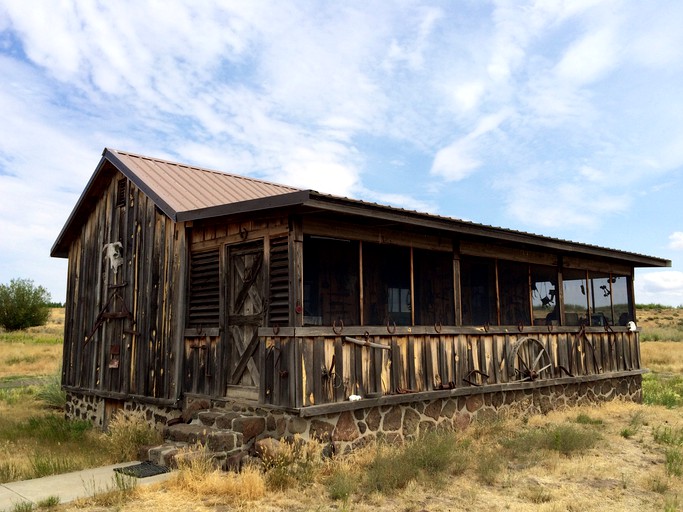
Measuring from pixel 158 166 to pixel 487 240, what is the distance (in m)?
6.93

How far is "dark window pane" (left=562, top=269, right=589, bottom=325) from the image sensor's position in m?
13.7

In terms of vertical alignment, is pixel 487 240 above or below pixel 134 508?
above

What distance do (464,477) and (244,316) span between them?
395cm

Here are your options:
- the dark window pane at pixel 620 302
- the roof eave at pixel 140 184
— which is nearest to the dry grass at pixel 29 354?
the roof eave at pixel 140 184

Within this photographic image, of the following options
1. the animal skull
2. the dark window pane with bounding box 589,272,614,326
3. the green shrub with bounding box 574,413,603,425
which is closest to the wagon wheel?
the green shrub with bounding box 574,413,603,425

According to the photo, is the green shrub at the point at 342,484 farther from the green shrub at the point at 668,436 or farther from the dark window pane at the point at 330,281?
the green shrub at the point at 668,436

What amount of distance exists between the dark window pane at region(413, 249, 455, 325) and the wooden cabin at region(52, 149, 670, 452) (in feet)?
0.13

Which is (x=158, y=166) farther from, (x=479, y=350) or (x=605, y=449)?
(x=605, y=449)

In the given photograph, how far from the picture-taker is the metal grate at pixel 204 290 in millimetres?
9992

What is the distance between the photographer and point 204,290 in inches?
404

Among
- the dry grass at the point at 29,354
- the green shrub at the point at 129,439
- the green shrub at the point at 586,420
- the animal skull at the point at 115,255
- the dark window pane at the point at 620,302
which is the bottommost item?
the green shrub at the point at 586,420

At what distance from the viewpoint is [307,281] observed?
1235 cm

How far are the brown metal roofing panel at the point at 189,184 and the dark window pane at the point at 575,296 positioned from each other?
6.94m

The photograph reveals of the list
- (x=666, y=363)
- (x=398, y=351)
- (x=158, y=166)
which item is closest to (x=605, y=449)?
(x=398, y=351)
